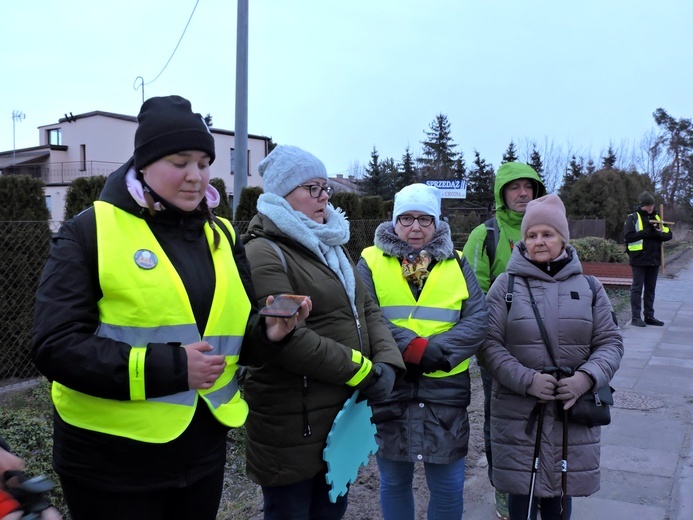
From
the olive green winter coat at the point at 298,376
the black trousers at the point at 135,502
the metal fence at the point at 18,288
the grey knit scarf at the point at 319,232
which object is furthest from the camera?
the metal fence at the point at 18,288

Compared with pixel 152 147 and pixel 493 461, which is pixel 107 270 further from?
pixel 493 461

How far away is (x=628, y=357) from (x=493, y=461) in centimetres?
561

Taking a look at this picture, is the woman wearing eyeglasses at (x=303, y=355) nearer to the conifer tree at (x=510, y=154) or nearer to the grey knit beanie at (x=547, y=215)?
the grey knit beanie at (x=547, y=215)

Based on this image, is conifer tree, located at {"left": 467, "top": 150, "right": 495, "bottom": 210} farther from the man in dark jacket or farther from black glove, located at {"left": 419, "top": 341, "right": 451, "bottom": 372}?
black glove, located at {"left": 419, "top": 341, "right": 451, "bottom": 372}

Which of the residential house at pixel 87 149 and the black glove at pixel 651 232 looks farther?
the residential house at pixel 87 149

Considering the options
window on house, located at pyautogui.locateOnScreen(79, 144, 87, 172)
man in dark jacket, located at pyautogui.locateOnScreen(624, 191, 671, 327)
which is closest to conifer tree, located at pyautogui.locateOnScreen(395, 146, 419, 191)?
window on house, located at pyautogui.locateOnScreen(79, 144, 87, 172)

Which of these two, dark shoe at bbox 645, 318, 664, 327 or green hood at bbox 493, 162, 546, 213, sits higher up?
green hood at bbox 493, 162, 546, 213

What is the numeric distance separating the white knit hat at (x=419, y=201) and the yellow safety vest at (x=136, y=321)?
1552 mm

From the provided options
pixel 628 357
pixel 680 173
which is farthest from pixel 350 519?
pixel 680 173

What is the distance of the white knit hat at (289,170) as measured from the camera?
8.47ft

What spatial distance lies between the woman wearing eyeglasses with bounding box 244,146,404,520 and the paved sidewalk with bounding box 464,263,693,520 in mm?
1655

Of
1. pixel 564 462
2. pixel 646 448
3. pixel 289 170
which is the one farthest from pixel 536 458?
pixel 646 448

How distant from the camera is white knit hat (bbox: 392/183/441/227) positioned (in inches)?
124

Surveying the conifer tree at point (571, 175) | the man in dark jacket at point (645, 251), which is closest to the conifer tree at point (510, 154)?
the conifer tree at point (571, 175)
